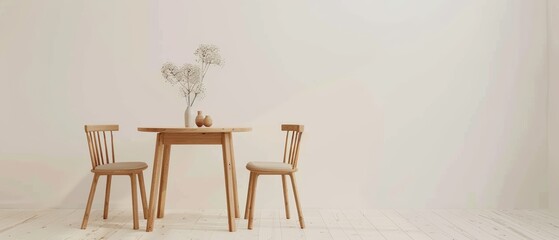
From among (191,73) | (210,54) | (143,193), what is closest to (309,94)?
(210,54)

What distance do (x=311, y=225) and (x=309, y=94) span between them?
3.38ft

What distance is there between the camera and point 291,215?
3289mm

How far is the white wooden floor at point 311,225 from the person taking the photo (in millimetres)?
2723

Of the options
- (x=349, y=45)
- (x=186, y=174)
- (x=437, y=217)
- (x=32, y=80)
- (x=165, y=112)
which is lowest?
(x=437, y=217)

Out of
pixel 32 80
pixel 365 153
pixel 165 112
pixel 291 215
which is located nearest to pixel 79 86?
pixel 32 80

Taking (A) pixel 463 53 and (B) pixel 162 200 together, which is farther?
(A) pixel 463 53

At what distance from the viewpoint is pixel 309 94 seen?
139 inches

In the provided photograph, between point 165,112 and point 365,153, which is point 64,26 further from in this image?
point 365,153

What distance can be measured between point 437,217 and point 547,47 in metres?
1.60

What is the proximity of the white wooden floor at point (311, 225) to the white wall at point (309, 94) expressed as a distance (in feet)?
0.62

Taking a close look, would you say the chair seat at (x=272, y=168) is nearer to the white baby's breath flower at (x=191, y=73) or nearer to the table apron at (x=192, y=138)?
the table apron at (x=192, y=138)

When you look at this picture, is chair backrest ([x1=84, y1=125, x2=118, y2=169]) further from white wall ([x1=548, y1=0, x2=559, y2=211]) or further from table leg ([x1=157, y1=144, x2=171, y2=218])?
white wall ([x1=548, y1=0, x2=559, y2=211])

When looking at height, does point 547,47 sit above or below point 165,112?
above

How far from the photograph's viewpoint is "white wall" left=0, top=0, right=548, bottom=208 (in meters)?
3.51
